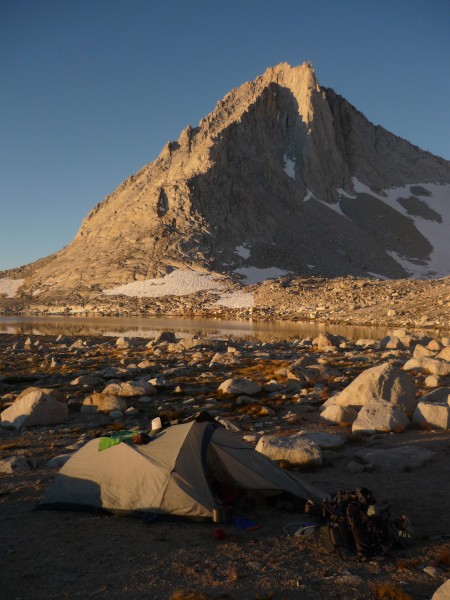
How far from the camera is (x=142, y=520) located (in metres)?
8.55

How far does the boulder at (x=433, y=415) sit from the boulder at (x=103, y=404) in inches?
371

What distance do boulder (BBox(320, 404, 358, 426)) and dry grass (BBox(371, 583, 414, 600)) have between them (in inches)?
354

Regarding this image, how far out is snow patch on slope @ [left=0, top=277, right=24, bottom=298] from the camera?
407ft

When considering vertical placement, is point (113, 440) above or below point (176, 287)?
below

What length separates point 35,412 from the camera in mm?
15828

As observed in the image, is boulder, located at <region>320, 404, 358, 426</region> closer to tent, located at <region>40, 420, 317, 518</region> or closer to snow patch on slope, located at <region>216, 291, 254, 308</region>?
tent, located at <region>40, 420, 317, 518</region>

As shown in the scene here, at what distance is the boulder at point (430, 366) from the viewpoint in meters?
22.6

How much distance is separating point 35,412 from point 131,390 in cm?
449

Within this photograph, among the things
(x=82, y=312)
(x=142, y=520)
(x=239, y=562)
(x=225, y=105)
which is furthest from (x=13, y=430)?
(x=225, y=105)

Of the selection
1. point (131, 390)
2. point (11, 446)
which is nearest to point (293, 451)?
point (11, 446)

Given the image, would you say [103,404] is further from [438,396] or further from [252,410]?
[438,396]

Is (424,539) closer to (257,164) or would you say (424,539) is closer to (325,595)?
(325,595)

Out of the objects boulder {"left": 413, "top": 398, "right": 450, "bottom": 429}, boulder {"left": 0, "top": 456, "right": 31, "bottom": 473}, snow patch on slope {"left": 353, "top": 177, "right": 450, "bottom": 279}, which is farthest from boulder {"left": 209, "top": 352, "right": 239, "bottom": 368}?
snow patch on slope {"left": 353, "top": 177, "right": 450, "bottom": 279}

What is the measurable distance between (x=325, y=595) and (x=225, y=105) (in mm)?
168405
